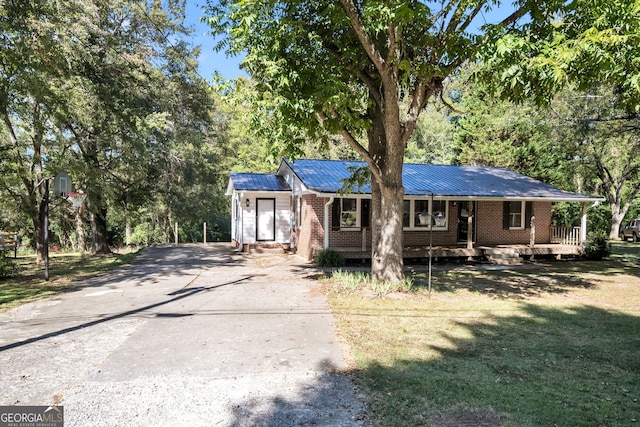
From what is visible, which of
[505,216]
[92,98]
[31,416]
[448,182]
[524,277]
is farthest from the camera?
[505,216]

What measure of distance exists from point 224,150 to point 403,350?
1151 inches

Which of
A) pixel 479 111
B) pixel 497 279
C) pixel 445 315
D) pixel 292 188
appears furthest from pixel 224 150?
pixel 445 315

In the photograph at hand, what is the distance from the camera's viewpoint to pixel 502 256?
52.2ft

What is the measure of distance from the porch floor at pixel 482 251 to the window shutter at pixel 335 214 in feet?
3.16

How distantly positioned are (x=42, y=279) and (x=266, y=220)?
9391mm

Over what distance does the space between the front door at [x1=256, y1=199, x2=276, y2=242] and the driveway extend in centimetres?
918

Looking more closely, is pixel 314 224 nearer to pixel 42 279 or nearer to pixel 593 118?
pixel 42 279

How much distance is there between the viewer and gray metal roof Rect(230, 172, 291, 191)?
18328 millimetres

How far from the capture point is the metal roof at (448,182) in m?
15.4

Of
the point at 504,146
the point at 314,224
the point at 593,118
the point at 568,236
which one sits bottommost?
the point at 568,236

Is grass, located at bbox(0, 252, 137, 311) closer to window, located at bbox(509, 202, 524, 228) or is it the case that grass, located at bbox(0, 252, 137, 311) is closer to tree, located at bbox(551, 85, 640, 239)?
tree, located at bbox(551, 85, 640, 239)

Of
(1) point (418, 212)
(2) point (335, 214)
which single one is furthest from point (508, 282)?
(2) point (335, 214)

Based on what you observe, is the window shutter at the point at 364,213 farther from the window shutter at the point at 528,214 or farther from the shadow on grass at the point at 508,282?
the window shutter at the point at 528,214

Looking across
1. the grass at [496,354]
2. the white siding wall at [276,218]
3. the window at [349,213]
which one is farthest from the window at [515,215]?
the white siding wall at [276,218]
